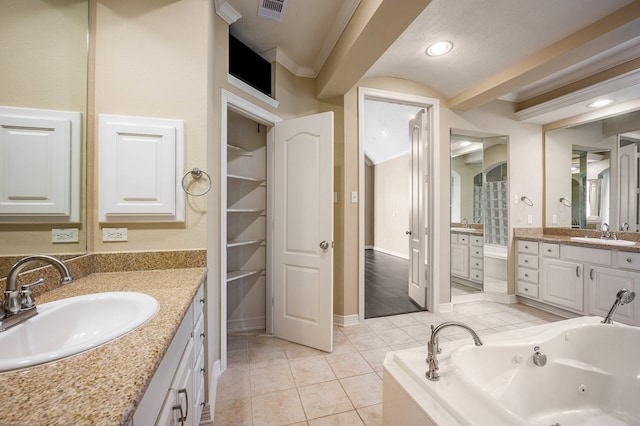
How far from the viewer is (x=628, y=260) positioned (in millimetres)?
2328

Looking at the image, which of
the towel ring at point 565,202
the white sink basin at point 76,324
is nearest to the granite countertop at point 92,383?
the white sink basin at point 76,324

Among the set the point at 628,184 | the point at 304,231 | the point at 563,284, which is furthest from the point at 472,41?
the point at 563,284

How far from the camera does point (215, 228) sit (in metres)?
1.79

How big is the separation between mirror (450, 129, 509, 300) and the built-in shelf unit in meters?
2.51

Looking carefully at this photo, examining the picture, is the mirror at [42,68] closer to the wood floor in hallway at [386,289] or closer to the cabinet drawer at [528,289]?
the wood floor in hallway at [386,289]

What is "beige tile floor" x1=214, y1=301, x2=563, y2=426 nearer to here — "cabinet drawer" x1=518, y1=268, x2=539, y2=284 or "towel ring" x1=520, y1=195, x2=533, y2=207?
"cabinet drawer" x1=518, y1=268, x2=539, y2=284

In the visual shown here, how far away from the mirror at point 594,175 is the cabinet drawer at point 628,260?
0.57 m

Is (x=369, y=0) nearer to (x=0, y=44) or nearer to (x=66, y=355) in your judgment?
(x=0, y=44)

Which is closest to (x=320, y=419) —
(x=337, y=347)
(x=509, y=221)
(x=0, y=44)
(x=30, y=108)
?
(x=337, y=347)

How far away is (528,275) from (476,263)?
568 millimetres

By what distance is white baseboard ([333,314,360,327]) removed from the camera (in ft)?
8.56

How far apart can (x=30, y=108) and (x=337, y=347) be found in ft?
7.93

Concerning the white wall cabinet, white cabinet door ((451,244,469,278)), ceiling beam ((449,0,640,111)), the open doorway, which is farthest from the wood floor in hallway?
ceiling beam ((449,0,640,111))

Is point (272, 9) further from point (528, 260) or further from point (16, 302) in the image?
point (528, 260)
